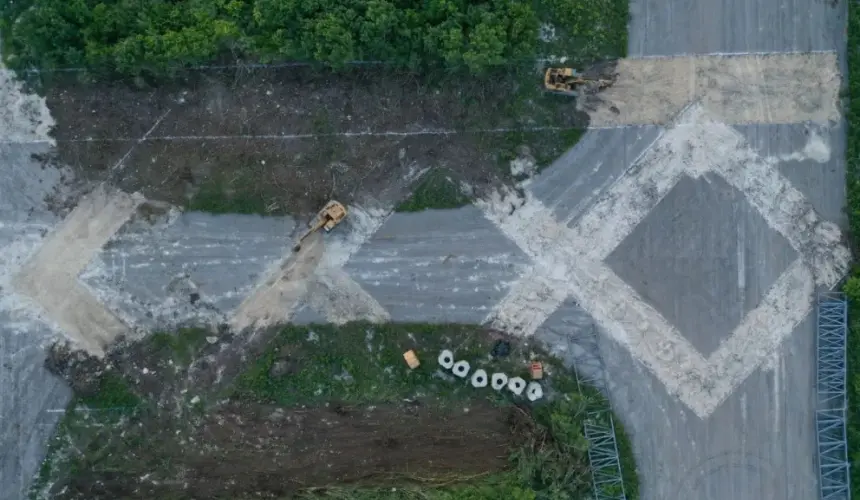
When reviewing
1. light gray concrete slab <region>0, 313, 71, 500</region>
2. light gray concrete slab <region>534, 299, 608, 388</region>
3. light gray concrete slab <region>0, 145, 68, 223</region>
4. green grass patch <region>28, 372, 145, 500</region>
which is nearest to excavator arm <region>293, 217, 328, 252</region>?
green grass patch <region>28, 372, 145, 500</region>

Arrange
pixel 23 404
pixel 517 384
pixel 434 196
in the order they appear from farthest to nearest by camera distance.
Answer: pixel 434 196, pixel 23 404, pixel 517 384

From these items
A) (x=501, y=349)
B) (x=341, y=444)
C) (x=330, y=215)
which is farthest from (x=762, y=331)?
(x=330, y=215)

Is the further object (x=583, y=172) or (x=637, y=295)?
(x=583, y=172)

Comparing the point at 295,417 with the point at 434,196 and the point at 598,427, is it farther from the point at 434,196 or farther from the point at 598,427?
the point at 598,427

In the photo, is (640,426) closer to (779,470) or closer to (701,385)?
(701,385)

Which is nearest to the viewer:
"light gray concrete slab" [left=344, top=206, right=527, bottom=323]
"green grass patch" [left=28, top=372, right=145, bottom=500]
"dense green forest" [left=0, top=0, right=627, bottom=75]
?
"dense green forest" [left=0, top=0, right=627, bottom=75]

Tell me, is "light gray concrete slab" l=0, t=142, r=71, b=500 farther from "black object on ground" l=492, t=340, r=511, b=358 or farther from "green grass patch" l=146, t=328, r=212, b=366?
"black object on ground" l=492, t=340, r=511, b=358
